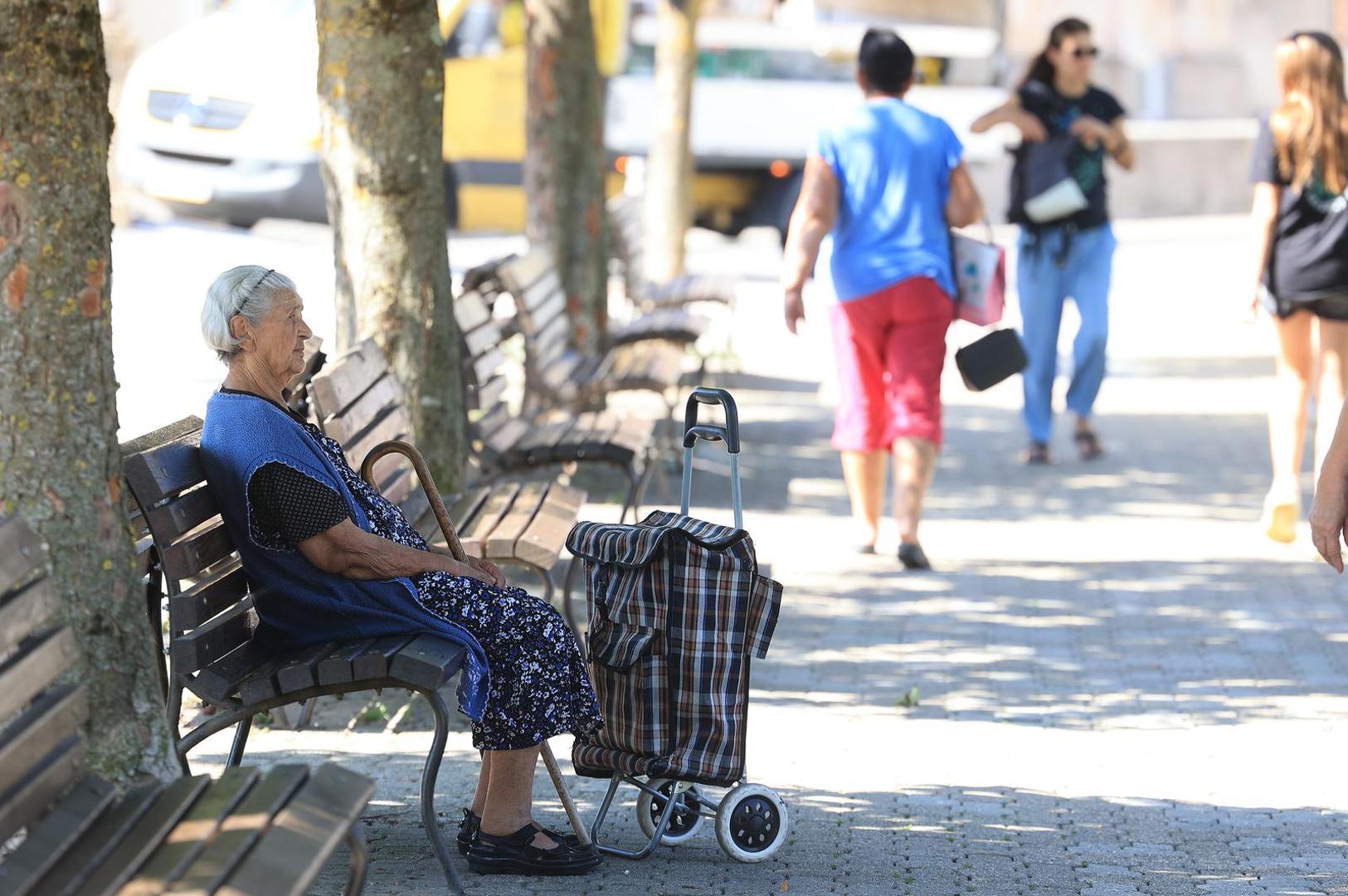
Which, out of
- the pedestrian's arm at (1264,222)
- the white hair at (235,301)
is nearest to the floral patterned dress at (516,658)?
the white hair at (235,301)

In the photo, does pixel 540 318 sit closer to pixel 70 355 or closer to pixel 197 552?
pixel 197 552

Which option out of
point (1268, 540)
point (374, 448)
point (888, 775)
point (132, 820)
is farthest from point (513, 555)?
point (1268, 540)

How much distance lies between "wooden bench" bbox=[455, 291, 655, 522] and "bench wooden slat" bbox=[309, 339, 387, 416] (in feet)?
4.00

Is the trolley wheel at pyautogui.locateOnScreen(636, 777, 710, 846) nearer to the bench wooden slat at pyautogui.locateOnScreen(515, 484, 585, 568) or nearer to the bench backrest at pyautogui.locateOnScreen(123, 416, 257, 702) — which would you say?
the bench wooden slat at pyautogui.locateOnScreen(515, 484, 585, 568)

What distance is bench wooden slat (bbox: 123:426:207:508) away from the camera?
13.7 feet

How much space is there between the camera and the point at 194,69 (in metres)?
19.5

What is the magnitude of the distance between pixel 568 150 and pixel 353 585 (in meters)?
6.47

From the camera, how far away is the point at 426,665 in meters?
4.27

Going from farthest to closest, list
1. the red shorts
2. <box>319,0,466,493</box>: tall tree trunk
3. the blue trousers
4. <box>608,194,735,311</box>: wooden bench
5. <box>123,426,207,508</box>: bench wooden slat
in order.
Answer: <box>608,194,735,311</box>: wooden bench
the blue trousers
the red shorts
<box>319,0,466,493</box>: tall tree trunk
<box>123,426,207,508</box>: bench wooden slat

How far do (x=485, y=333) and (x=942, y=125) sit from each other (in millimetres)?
1959

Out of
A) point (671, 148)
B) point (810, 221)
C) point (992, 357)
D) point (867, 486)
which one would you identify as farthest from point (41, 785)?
point (671, 148)

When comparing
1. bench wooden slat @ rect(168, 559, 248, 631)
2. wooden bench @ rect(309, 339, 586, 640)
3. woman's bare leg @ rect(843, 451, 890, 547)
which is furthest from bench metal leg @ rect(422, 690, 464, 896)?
woman's bare leg @ rect(843, 451, 890, 547)

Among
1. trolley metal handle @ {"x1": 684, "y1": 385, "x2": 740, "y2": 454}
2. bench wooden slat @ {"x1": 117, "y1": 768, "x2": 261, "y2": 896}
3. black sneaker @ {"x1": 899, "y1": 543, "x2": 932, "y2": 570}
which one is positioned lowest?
black sneaker @ {"x1": 899, "y1": 543, "x2": 932, "y2": 570}

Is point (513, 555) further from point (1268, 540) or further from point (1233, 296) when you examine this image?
point (1233, 296)
